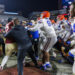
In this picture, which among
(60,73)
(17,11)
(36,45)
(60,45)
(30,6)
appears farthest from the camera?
(17,11)

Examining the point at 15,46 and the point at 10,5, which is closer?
the point at 15,46

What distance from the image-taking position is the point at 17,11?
29266mm

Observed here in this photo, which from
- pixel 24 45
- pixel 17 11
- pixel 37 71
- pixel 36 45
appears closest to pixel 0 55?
pixel 36 45

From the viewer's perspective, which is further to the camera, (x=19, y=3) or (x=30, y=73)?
(x=19, y=3)

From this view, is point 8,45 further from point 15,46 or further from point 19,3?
point 19,3

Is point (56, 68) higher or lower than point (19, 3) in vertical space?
lower

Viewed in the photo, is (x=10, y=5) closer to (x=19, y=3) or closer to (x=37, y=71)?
(x=19, y=3)

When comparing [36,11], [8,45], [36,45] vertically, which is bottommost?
[36,45]

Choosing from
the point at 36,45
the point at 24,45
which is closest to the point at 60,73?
the point at 24,45

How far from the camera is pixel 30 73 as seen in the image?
3.91 m

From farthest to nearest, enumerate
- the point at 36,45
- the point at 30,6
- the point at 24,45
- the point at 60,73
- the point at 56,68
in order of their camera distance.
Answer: the point at 30,6 < the point at 36,45 < the point at 56,68 < the point at 60,73 < the point at 24,45

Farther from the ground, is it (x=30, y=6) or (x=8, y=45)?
(x=30, y=6)

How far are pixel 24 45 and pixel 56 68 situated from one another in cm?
146

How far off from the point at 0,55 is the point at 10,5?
2363cm
